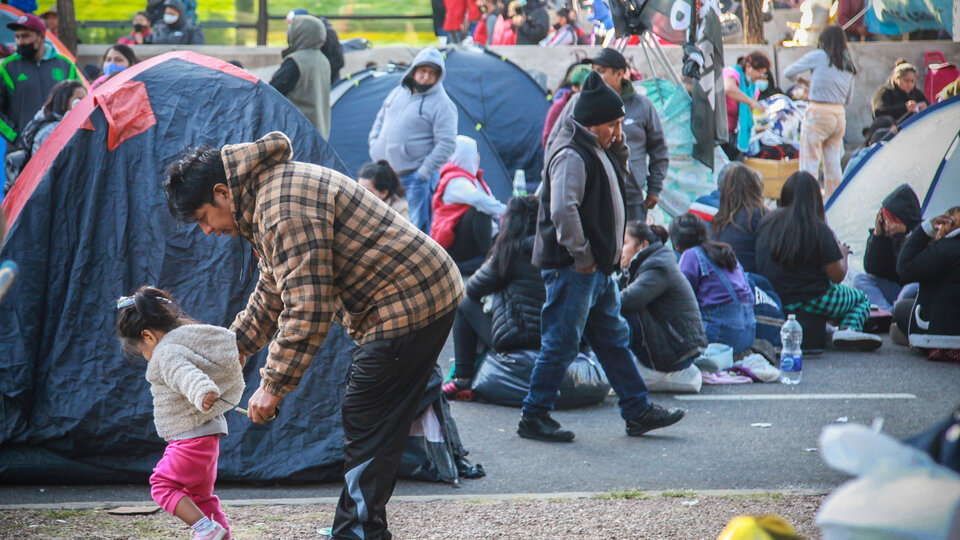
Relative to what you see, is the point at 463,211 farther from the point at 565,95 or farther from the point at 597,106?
the point at 597,106

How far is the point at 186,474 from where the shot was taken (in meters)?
3.81

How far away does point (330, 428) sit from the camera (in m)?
4.98

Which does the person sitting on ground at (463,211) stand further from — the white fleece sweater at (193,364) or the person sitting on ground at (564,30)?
the person sitting on ground at (564,30)

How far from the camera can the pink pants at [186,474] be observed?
3795 mm

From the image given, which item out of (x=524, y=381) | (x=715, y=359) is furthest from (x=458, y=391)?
(x=715, y=359)

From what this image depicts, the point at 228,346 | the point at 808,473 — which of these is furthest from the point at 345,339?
the point at 808,473

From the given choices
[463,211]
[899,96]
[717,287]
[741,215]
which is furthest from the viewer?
[899,96]

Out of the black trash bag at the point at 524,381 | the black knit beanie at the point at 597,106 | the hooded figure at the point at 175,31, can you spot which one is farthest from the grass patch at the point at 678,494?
the hooded figure at the point at 175,31

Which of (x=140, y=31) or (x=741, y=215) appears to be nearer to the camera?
(x=741, y=215)

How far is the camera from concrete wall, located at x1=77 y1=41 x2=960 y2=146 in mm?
13867

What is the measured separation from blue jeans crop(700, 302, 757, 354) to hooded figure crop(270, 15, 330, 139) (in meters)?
3.65

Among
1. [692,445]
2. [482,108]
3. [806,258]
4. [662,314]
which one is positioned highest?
[482,108]

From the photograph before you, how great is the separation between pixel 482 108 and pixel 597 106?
674 cm

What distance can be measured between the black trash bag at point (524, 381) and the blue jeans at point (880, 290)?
146 inches
